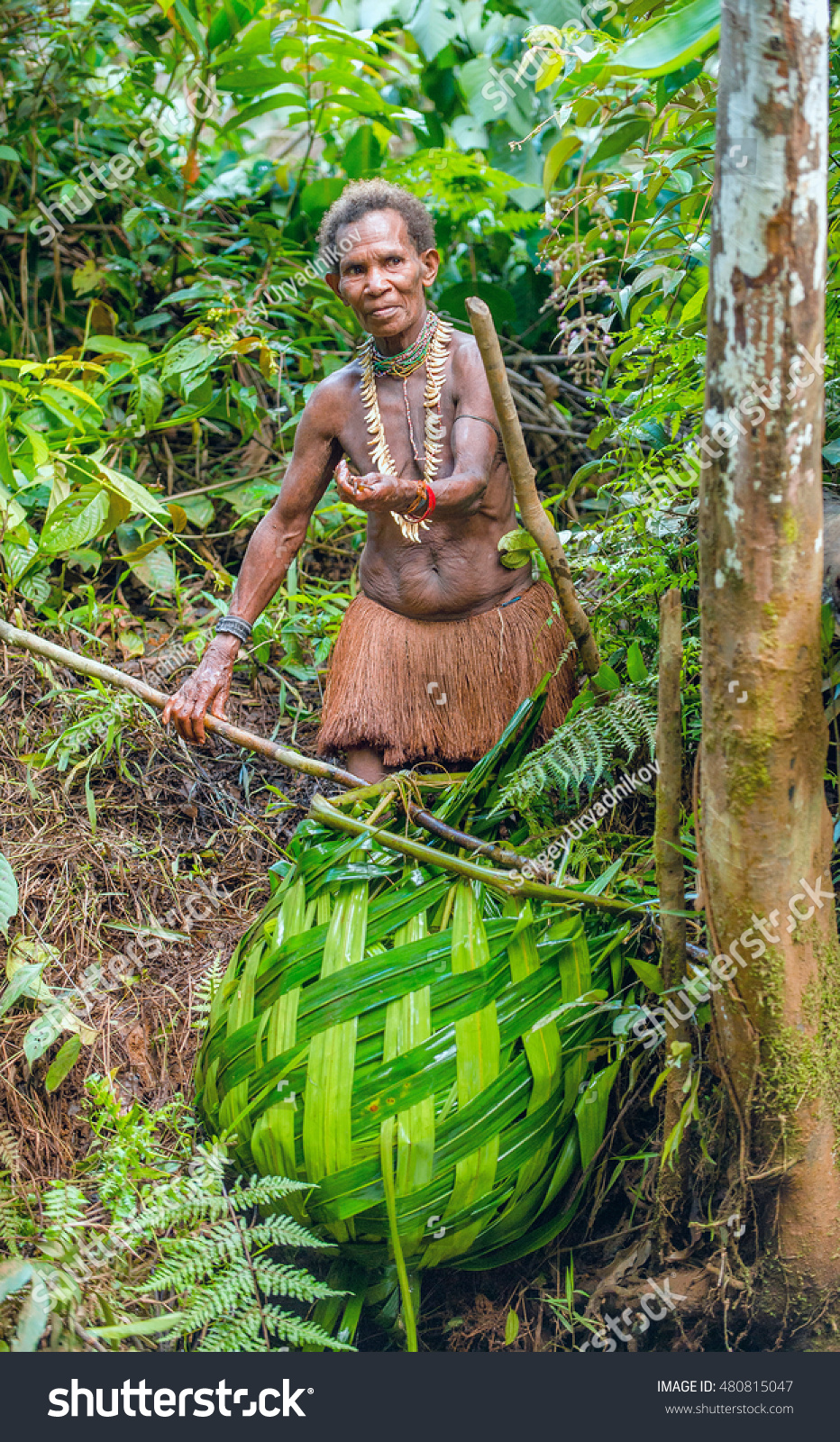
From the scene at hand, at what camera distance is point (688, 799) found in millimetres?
1701

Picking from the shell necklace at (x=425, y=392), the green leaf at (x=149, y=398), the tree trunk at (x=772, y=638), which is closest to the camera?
the tree trunk at (x=772, y=638)

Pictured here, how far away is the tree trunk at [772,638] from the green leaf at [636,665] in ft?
1.63

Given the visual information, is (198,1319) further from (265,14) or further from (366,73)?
(366,73)

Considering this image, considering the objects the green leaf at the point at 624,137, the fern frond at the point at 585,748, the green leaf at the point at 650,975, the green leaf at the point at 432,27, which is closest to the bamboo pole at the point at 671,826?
the green leaf at the point at 650,975

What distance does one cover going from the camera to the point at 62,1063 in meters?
1.77

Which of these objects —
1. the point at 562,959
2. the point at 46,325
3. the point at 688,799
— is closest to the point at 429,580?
the point at 688,799

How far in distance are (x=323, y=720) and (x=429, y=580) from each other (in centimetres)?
32

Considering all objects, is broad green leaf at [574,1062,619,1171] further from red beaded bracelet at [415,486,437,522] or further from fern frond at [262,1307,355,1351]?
red beaded bracelet at [415,486,437,522]

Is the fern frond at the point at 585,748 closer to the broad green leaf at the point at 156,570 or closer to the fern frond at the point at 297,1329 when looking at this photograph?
the fern frond at the point at 297,1329

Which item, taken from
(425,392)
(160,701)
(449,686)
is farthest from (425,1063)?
(425,392)

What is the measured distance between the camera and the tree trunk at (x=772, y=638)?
3.73 ft

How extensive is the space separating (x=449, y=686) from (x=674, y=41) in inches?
41.8

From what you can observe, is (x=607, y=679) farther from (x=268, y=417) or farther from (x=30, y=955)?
(x=268, y=417)

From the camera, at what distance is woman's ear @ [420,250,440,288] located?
78.7 inches
